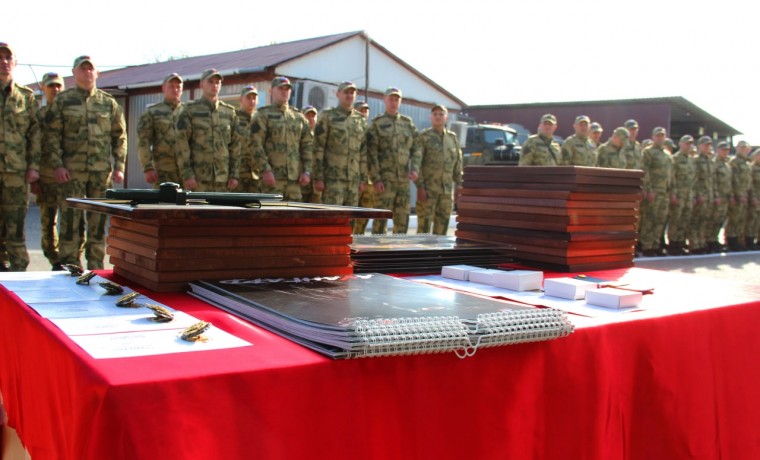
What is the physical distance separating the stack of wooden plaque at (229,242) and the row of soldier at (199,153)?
4.51 meters

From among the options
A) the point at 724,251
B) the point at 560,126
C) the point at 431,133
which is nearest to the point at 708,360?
the point at 431,133

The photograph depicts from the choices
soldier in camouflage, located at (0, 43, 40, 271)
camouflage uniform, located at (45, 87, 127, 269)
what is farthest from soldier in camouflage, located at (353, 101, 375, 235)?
soldier in camouflage, located at (0, 43, 40, 271)

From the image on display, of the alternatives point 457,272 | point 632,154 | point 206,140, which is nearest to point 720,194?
point 632,154

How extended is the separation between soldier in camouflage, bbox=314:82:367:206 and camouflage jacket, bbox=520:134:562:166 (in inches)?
107

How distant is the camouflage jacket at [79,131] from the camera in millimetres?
5969

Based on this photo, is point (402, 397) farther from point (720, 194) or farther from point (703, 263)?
point (720, 194)

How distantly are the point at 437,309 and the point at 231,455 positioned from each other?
503 millimetres

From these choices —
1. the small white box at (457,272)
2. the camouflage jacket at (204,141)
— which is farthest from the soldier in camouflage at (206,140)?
the small white box at (457,272)

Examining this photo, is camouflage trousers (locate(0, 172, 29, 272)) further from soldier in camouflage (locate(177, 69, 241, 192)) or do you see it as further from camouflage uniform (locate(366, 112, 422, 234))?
camouflage uniform (locate(366, 112, 422, 234))

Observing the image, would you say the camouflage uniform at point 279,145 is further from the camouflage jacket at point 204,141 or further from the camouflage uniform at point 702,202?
the camouflage uniform at point 702,202

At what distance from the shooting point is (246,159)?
7566 mm

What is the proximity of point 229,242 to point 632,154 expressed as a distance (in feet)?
33.2

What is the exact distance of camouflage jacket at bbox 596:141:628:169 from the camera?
10.6 metres

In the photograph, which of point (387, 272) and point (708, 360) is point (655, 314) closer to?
point (708, 360)
